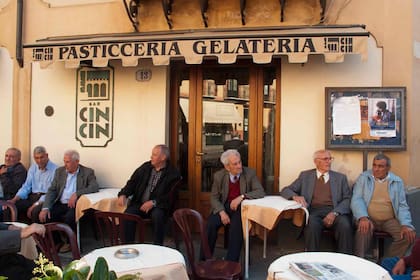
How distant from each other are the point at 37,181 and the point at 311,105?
3859 millimetres

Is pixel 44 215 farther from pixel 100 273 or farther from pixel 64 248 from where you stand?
pixel 100 273

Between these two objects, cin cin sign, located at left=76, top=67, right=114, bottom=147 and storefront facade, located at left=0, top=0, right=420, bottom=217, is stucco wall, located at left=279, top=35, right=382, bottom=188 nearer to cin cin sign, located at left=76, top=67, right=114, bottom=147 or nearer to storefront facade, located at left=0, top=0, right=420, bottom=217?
storefront facade, located at left=0, top=0, right=420, bottom=217

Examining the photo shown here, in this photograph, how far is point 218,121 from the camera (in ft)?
19.8

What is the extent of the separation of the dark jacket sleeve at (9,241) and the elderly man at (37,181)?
10.1 ft

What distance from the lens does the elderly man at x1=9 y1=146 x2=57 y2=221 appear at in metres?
5.93

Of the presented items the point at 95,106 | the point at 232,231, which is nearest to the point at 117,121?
the point at 95,106

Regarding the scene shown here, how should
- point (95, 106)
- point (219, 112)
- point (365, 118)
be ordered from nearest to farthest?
1. point (365, 118)
2. point (219, 112)
3. point (95, 106)

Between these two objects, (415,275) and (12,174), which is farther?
(12,174)

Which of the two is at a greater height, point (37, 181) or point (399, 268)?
point (37, 181)

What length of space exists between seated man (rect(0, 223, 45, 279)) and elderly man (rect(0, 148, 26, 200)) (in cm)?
342

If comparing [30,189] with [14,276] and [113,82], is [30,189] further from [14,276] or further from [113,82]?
[14,276]

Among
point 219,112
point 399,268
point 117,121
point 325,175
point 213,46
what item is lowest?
point 399,268

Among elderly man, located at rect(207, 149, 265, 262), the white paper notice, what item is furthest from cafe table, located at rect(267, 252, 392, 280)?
the white paper notice

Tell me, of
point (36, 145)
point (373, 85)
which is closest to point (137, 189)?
point (36, 145)
